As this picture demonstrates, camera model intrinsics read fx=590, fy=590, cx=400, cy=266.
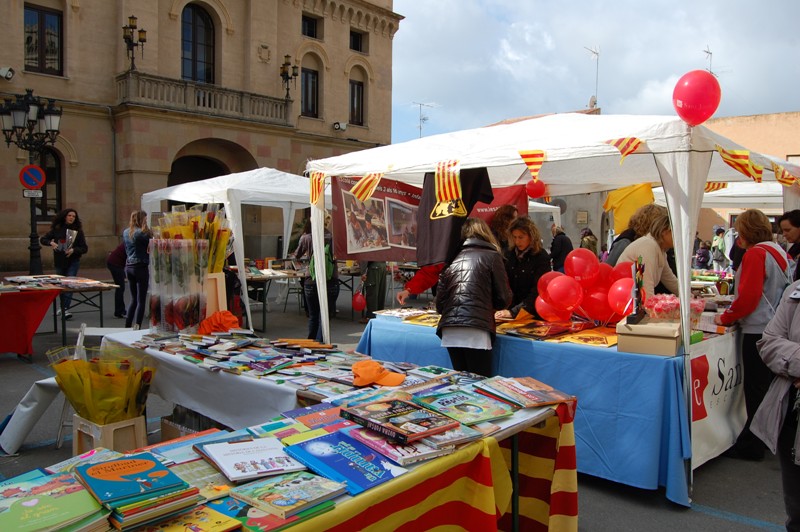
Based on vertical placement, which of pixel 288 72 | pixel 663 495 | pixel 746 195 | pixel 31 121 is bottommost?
pixel 663 495

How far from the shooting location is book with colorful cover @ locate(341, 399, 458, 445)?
2.14 metres

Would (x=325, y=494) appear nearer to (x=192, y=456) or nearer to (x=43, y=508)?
(x=192, y=456)

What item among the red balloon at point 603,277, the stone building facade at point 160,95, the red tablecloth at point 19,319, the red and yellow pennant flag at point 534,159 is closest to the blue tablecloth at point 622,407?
the red balloon at point 603,277

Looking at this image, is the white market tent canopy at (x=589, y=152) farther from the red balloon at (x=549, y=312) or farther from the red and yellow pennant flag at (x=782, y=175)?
the red balloon at (x=549, y=312)

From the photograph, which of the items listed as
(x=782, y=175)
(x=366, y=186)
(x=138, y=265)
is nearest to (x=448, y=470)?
(x=366, y=186)

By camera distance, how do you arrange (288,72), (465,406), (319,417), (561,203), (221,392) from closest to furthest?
1. (319,417)
2. (465,406)
3. (221,392)
4. (288,72)
5. (561,203)

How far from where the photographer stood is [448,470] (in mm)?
2133

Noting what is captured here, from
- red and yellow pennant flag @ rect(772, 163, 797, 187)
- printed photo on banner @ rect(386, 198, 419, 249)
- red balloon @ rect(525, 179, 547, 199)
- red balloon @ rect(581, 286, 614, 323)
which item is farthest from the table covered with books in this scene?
red balloon @ rect(525, 179, 547, 199)

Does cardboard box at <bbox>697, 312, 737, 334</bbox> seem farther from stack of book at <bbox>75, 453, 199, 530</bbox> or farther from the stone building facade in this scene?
the stone building facade

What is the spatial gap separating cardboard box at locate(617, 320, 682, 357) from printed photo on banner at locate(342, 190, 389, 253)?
295 centimetres

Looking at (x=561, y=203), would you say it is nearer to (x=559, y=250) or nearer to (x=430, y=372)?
(x=559, y=250)

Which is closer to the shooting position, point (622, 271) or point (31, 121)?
point (622, 271)

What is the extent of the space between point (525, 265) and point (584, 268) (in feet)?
1.83

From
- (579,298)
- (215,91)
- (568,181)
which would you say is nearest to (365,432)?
(579,298)
